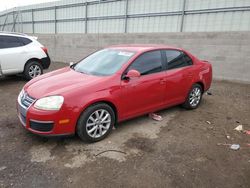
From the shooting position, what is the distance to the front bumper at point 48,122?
11.5 feet

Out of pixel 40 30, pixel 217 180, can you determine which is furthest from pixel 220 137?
pixel 40 30

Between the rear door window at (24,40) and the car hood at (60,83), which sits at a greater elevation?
the rear door window at (24,40)

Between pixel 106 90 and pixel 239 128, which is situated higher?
pixel 106 90

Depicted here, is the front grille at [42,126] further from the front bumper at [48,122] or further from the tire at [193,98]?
the tire at [193,98]

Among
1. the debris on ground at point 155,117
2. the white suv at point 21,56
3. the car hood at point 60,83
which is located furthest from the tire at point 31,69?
the debris on ground at point 155,117

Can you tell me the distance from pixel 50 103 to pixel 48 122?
11.0 inches

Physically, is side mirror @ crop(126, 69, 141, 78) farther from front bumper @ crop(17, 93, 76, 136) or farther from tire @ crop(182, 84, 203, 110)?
tire @ crop(182, 84, 203, 110)

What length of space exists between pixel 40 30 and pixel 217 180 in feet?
59.2

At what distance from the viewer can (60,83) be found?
13.0 feet

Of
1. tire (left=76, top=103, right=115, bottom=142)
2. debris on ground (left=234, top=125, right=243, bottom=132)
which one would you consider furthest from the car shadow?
debris on ground (left=234, top=125, right=243, bottom=132)

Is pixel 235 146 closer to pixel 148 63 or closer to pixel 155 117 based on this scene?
pixel 155 117

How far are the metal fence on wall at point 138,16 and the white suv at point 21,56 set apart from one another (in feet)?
16.6

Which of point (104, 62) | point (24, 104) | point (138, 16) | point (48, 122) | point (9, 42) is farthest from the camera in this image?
point (138, 16)

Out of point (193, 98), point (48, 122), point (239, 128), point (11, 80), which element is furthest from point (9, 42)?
point (239, 128)
